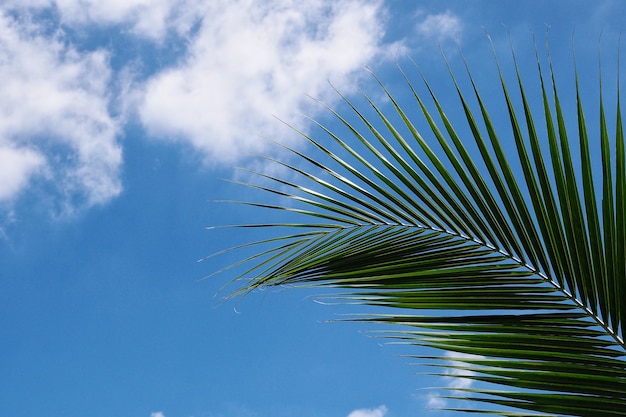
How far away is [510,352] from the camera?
1611 millimetres

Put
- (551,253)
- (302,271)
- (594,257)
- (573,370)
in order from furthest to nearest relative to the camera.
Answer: (302,271) < (551,253) < (594,257) < (573,370)

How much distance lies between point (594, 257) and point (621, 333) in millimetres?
173

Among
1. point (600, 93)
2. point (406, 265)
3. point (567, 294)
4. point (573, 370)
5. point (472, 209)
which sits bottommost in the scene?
point (573, 370)

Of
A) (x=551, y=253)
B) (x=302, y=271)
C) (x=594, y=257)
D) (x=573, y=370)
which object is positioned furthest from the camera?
(x=302, y=271)

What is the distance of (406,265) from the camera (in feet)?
6.08

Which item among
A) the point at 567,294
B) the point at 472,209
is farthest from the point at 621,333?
the point at 472,209

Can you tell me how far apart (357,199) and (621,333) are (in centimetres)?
79

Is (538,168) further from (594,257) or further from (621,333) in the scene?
(621,333)

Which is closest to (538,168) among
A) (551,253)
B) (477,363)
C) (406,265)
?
(551,253)

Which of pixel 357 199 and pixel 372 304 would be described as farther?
pixel 357 199

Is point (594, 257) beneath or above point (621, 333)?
above

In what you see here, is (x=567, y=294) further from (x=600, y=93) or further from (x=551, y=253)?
(x=600, y=93)

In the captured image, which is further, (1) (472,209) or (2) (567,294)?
(1) (472,209)

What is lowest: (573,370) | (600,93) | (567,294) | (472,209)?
(573,370)
